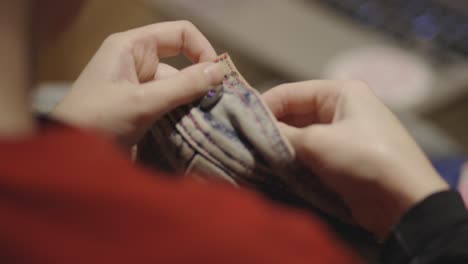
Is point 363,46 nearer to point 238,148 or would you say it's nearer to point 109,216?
point 238,148

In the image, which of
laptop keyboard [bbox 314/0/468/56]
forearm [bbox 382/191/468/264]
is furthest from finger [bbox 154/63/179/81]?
laptop keyboard [bbox 314/0/468/56]

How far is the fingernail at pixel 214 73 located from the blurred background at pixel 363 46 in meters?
0.43

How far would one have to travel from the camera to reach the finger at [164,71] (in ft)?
1.47

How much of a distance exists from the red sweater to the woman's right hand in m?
0.12

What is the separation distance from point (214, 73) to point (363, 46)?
565mm

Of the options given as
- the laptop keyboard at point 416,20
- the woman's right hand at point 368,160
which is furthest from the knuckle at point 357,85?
the laptop keyboard at point 416,20

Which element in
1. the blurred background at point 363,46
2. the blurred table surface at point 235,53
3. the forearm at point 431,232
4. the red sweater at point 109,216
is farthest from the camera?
the blurred background at point 363,46

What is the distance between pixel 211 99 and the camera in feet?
1.34

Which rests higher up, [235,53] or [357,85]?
[357,85]

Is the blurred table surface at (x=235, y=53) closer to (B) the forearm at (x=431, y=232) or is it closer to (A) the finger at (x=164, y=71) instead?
(A) the finger at (x=164, y=71)

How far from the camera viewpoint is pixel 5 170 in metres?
0.25

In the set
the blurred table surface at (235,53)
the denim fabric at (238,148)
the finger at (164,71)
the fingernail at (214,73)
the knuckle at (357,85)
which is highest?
the knuckle at (357,85)

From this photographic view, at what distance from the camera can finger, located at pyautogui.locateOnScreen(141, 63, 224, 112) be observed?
400mm

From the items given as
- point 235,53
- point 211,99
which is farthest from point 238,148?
point 235,53
